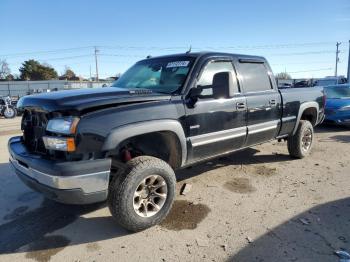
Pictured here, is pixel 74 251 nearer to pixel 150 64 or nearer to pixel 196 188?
pixel 196 188

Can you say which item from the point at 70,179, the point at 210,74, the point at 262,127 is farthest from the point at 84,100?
the point at 262,127

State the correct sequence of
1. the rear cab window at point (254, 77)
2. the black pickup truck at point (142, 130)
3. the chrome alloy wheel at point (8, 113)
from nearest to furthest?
1. the black pickup truck at point (142, 130)
2. the rear cab window at point (254, 77)
3. the chrome alloy wheel at point (8, 113)

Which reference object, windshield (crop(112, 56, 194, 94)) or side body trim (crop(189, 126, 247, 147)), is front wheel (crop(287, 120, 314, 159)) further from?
windshield (crop(112, 56, 194, 94))

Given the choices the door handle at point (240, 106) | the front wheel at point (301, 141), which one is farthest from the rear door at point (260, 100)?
the front wheel at point (301, 141)

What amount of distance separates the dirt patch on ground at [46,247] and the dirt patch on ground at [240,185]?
247cm

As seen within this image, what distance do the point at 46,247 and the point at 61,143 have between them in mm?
1118

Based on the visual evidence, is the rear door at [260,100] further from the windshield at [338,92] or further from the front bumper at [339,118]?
the windshield at [338,92]

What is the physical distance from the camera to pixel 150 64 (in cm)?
481

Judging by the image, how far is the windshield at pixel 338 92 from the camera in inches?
434

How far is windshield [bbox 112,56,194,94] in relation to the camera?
13.6 ft

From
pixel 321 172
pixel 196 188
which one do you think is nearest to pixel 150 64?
pixel 196 188

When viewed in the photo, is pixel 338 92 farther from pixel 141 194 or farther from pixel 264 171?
pixel 141 194

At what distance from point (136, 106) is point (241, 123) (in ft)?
5.95

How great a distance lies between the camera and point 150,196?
3.66 meters
